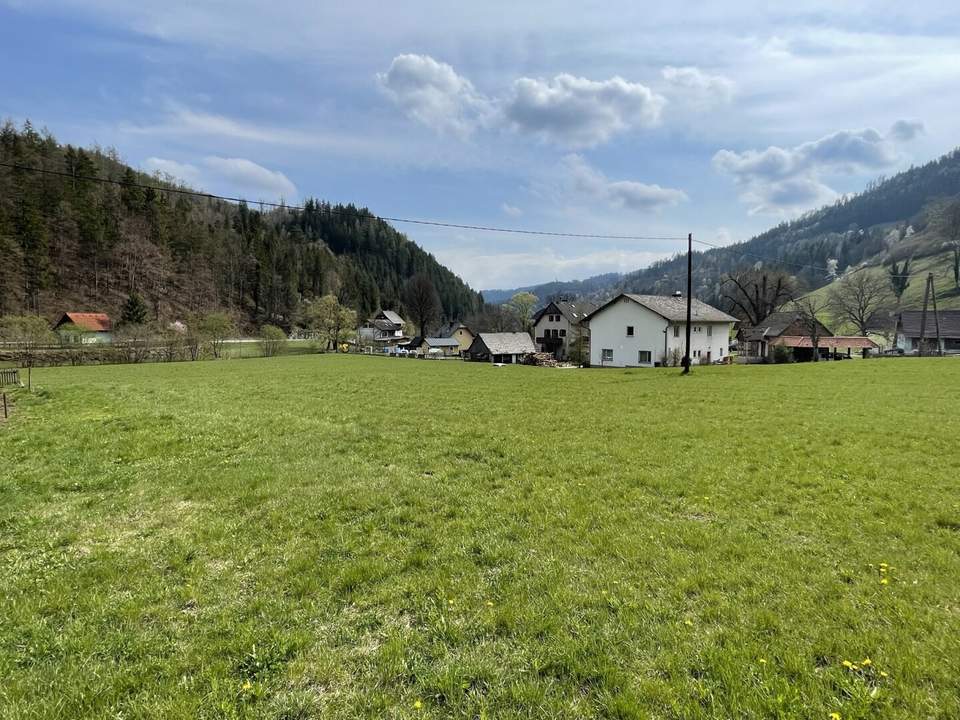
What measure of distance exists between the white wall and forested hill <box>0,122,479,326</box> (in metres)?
32.7

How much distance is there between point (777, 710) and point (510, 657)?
194 cm

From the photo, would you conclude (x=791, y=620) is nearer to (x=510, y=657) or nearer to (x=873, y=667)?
(x=873, y=667)

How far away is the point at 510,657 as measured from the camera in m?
3.90

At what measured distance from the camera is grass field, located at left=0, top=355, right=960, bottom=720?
138 inches

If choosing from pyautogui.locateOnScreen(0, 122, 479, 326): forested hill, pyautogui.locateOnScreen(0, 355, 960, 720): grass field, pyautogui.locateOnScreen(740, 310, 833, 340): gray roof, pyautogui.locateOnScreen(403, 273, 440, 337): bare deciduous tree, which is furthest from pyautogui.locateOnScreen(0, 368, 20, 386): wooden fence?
pyautogui.locateOnScreen(403, 273, 440, 337): bare deciduous tree

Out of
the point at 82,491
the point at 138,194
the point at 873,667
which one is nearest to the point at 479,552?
the point at 873,667

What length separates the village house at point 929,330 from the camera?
231 feet

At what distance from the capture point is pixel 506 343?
66.9 metres

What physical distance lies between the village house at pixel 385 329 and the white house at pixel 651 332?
79.2m

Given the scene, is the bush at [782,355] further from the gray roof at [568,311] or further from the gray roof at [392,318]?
the gray roof at [392,318]

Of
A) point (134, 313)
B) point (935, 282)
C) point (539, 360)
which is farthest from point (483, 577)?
point (935, 282)

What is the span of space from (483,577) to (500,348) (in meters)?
60.6

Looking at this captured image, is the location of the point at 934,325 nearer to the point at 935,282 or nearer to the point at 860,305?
the point at 860,305

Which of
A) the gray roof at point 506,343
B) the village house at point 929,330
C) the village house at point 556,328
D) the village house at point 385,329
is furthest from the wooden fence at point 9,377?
the village house at point 929,330
